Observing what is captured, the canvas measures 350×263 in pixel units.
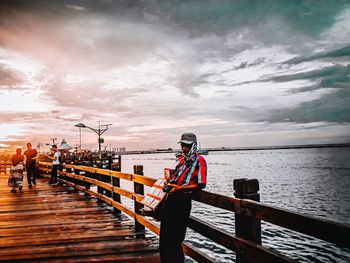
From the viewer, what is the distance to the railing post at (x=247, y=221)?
2.98 metres

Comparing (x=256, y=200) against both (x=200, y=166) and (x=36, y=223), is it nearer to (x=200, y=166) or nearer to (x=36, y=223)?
(x=200, y=166)

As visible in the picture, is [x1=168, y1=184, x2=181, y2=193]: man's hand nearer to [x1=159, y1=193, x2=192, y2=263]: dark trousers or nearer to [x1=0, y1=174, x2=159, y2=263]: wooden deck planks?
[x1=159, y1=193, x2=192, y2=263]: dark trousers

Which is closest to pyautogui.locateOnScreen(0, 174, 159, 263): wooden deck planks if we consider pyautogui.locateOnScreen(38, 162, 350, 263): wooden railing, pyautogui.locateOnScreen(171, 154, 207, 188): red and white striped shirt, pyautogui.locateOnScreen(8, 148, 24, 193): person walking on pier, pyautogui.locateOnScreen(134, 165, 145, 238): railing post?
pyautogui.locateOnScreen(134, 165, 145, 238): railing post

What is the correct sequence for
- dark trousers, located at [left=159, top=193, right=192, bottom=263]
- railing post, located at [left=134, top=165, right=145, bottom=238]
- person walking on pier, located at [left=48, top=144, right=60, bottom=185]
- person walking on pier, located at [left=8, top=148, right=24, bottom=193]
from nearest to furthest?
dark trousers, located at [left=159, top=193, right=192, bottom=263] < railing post, located at [left=134, top=165, right=145, bottom=238] < person walking on pier, located at [left=8, top=148, right=24, bottom=193] < person walking on pier, located at [left=48, top=144, right=60, bottom=185]

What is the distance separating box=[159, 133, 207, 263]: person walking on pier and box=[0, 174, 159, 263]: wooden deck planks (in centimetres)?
105

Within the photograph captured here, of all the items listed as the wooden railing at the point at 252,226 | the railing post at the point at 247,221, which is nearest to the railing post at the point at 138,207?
the wooden railing at the point at 252,226

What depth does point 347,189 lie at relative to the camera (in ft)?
128

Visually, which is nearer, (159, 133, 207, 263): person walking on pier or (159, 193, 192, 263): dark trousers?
(159, 133, 207, 263): person walking on pier

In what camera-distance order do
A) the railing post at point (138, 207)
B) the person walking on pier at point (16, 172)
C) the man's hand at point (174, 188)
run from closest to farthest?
the man's hand at point (174, 188) < the railing post at point (138, 207) < the person walking on pier at point (16, 172)

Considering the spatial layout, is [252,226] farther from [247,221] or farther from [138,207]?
[138,207]

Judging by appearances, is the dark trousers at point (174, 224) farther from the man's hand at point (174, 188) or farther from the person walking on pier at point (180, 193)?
the man's hand at point (174, 188)

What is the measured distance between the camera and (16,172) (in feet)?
46.4

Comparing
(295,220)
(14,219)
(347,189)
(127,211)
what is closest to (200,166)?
(295,220)

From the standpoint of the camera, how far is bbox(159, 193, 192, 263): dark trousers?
3.63 metres
